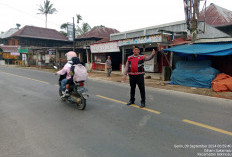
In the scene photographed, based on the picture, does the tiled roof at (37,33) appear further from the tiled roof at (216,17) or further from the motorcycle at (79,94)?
the motorcycle at (79,94)

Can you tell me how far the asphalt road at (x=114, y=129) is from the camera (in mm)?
2891

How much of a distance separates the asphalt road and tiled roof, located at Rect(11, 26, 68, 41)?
34.4m

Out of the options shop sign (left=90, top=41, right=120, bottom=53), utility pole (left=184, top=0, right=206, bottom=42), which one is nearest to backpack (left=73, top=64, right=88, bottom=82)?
utility pole (left=184, top=0, right=206, bottom=42)

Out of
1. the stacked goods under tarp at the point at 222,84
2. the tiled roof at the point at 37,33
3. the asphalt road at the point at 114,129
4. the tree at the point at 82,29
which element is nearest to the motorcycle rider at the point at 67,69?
the asphalt road at the point at 114,129

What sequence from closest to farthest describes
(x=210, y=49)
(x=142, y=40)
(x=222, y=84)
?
(x=222, y=84) < (x=210, y=49) < (x=142, y=40)

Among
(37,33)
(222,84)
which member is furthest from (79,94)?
(37,33)

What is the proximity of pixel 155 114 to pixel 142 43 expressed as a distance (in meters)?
9.45

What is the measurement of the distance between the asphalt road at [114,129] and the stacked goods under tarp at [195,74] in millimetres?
3183

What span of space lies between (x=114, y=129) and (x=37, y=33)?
1541 inches

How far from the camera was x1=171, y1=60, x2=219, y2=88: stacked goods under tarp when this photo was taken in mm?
8699

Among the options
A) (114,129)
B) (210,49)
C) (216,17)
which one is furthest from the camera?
(216,17)

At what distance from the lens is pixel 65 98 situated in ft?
19.1

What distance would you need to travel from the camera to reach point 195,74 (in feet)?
30.2

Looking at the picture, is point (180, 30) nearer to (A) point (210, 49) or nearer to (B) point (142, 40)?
(B) point (142, 40)
